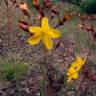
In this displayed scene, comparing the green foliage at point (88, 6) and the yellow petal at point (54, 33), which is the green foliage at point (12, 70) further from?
the green foliage at point (88, 6)

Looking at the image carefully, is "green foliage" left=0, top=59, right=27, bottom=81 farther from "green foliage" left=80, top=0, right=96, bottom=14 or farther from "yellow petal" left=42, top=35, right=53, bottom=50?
"green foliage" left=80, top=0, right=96, bottom=14

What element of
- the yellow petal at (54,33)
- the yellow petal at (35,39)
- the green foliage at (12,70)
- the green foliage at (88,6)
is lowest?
the green foliage at (12,70)

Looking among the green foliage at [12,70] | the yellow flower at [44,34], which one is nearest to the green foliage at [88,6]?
the green foliage at [12,70]

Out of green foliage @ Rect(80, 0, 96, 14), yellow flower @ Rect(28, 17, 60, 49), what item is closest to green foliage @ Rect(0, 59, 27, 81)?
yellow flower @ Rect(28, 17, 60, 49)

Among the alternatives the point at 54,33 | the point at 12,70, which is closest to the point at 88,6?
the point at 12,70

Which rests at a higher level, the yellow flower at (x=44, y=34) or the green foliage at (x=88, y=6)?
the yellow flower at (x=44, y=34)

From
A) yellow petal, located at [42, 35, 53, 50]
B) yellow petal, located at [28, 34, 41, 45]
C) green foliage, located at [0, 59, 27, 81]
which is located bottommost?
green foliage, located at [0, 59, 27, 81]

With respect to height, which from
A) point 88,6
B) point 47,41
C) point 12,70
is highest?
point 47,41

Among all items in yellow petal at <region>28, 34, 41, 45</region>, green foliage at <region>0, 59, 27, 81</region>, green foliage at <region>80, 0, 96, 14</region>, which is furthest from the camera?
green foliage at <region>80, 0, 96, 14</region>

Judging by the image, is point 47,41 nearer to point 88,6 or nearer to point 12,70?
point 12,70
